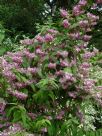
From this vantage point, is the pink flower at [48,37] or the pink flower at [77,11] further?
the pink flower at [77,11]

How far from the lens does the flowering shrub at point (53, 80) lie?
4.53m

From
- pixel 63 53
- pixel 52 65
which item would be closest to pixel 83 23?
pixel 63 53

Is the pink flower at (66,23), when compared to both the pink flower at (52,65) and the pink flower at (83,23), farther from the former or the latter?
the pink flower at (52,65)

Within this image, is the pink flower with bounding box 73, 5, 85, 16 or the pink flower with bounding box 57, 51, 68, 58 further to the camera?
the pink flower with bounding box 73, 5, 85, 16

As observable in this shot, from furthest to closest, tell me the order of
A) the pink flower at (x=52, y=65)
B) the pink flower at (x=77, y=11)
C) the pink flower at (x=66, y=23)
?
1. the pink flower at (x=77, y=11)
2. the pink flower at (x=66, y=23)
3. the pink flower at (x=52, y=65)

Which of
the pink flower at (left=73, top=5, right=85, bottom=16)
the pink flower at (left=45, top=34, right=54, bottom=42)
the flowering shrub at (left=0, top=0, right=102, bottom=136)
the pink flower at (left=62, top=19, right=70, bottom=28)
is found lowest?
the flowering shrub at (left=0, top=0, right=102, bottom=136)

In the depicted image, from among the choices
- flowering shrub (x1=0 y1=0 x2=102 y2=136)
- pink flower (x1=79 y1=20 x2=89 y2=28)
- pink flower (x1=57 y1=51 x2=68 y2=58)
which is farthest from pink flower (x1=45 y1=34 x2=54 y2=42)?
pink flower (x1=79 y1=20 x2=89 y2=28)

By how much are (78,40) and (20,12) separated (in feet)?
33.8

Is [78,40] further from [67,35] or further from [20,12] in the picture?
[20,12]

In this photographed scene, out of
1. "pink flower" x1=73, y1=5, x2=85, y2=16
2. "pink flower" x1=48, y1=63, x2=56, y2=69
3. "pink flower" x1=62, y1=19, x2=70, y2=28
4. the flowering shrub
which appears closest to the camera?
the flowering shrub

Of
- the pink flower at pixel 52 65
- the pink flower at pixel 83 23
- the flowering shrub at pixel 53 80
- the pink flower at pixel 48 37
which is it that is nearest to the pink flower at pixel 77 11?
the flowering shrub at pixel 53 80

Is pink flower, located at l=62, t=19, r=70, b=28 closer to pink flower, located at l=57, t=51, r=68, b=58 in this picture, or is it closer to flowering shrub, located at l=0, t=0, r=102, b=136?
flowering shrub, located at l=0, t=0, r=102, b=136

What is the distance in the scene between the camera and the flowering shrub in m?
4.53

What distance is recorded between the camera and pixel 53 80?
15.0 ft
